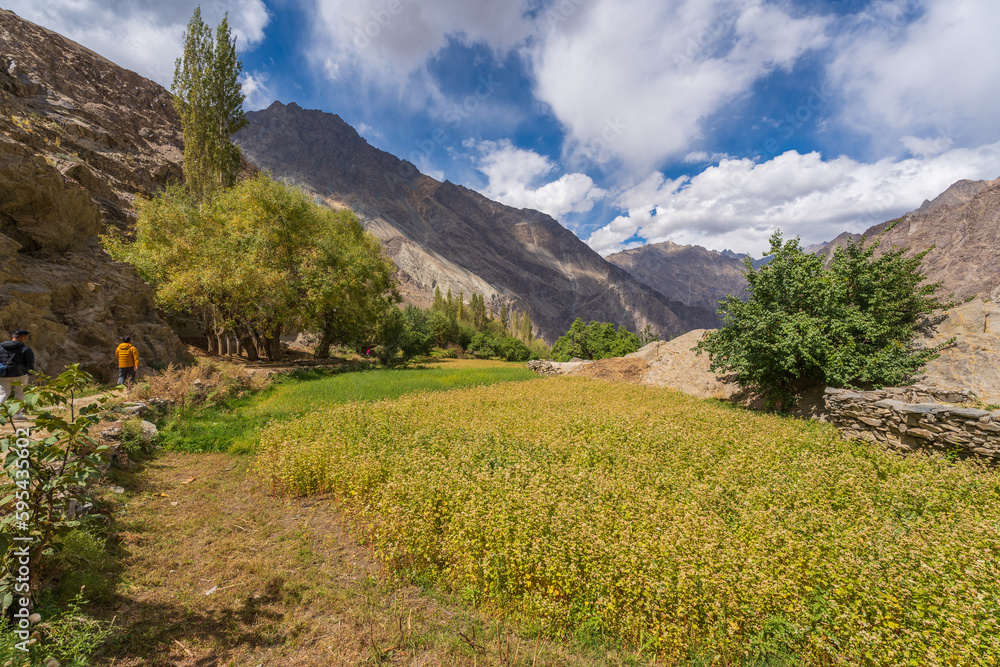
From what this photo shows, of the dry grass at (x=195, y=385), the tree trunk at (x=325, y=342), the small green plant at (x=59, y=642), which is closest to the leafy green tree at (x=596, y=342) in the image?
the tree trunk at (x=325, y=342)

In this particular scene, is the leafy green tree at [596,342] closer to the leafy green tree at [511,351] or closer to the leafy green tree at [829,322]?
the leafy green tree at [511,351]

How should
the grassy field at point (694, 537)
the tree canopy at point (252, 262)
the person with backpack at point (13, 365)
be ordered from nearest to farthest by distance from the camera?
the grassy field at point (694, 537)
the person with backpack at point (13, 365)
the tree canopy at point (252, 262)

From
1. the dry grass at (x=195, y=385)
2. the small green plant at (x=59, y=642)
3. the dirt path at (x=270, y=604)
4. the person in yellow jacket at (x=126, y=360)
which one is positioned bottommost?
the dirt path at (x=270, y=604)

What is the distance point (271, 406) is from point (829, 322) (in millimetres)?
20242

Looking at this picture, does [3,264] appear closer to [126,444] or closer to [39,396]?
[126,444]

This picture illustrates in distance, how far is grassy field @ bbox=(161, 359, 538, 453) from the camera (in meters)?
9.27

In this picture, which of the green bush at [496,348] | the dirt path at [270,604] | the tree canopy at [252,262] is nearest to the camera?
the dirt path at [270,604]

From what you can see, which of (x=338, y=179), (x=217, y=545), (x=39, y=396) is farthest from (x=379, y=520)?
(x=338, y=179)

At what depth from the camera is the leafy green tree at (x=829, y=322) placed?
11.9m

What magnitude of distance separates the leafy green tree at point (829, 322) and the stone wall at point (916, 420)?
149 centimetres

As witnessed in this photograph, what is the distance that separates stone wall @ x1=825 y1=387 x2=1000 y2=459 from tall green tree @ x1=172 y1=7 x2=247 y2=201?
38.0 m

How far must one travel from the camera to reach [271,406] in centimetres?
1306

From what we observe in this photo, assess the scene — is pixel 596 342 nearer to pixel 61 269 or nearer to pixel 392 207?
pixel 61 269

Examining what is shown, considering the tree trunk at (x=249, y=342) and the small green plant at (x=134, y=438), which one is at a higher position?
the tree trunk at (x=249, y=342)
